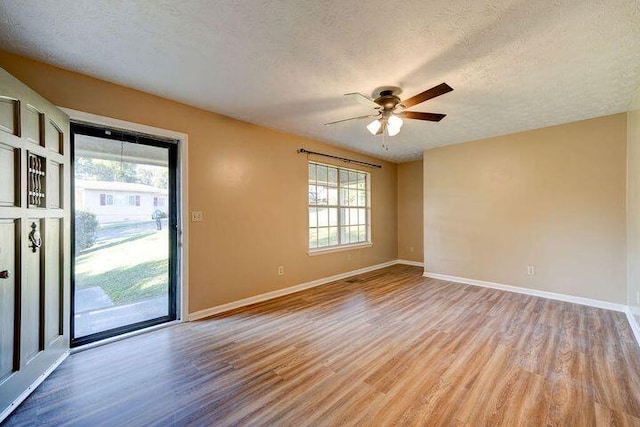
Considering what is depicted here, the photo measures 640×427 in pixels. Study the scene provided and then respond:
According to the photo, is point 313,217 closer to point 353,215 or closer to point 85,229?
point 353,215

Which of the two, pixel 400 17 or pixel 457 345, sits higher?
pixel 400 17

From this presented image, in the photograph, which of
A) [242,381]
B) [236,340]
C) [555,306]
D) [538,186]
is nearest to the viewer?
[242,381]

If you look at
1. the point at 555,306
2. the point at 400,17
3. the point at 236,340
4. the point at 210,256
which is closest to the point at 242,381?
the point at 236,340

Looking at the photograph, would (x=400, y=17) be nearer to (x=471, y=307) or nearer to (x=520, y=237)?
(x=471, y=307)

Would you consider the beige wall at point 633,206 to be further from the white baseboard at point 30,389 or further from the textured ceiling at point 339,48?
the white baseboard at point 30,389

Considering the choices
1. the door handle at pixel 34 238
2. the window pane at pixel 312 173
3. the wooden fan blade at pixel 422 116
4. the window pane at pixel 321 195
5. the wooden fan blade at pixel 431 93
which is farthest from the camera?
the window pane at pixel 321 195

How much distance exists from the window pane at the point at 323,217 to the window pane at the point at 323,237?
0.09 m

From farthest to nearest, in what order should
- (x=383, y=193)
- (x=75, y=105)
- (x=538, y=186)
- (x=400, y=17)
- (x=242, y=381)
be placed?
1. (x=383, y=193)
2. (x=538, y=186)
3. (x=75, y=105)
4. (x=242, y=381)
5. (x=400, y=17)

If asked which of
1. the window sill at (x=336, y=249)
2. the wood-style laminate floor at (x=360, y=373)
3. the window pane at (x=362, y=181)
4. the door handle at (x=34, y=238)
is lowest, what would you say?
the wood-style laminate floor at (x=360, y=373)

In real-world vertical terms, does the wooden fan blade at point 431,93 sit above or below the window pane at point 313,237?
above

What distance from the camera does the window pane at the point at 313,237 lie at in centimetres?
454

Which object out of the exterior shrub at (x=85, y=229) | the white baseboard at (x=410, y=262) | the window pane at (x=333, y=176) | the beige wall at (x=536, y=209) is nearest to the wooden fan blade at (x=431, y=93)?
the window pane at (x=333, y=176)

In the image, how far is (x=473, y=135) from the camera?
13.8 feet

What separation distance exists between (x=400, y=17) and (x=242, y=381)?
2702 mm
